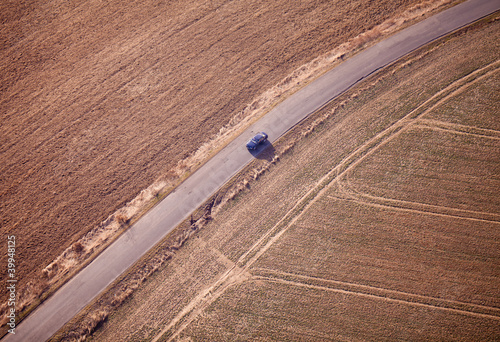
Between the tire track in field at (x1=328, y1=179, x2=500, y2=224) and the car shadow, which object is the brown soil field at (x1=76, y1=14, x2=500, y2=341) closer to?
the tire track in field at (x1=328, y1=179, x2=500, y2=224)

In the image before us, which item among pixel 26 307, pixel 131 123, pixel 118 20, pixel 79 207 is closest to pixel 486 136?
pixel 131 123

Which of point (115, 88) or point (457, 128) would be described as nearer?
point (457, 128)

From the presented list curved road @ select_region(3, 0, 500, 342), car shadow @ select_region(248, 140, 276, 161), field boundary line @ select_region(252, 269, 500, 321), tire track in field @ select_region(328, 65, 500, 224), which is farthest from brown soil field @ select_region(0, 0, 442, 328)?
field boundary line @ select_region(252, 269, 500, 321)

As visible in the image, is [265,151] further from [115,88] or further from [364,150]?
[115,88]

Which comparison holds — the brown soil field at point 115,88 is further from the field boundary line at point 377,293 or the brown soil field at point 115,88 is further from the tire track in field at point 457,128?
the field boundary line at point 377,293

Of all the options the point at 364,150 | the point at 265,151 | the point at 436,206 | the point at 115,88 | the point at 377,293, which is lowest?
the point at 377,293

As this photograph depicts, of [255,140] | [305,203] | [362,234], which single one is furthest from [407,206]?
[255,140]

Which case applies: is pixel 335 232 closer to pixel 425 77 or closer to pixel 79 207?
pixel 425 77
